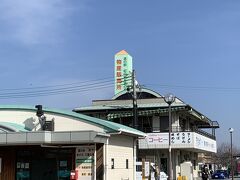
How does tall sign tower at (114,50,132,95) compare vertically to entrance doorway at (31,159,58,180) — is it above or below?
above

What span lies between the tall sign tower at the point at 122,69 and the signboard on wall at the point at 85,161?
→ 28547mm

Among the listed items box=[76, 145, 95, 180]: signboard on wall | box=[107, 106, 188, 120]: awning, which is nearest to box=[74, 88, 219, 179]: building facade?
box=[107, 106, 188, 120]: awning

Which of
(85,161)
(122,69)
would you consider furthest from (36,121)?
(122,69)

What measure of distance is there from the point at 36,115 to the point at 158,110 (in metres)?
20.5

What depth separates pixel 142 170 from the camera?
2923cm

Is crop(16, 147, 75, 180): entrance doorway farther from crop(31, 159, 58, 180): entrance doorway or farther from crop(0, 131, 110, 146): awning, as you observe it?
crop(0, 131, 110, 146): awning

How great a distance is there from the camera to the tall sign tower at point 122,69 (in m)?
51.9

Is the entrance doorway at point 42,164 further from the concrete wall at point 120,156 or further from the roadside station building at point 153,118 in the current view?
the roadside station building at point 153,118

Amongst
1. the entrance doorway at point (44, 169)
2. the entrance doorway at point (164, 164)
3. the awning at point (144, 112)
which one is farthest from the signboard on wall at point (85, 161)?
the entrance doorway at point (164, 164)

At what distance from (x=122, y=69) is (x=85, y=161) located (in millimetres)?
29498

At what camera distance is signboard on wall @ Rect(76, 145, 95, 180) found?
907 inches

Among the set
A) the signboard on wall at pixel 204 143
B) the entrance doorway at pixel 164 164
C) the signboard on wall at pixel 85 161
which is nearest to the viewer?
the signboard on wall at pixel 85 161

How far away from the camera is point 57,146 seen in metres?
23.3

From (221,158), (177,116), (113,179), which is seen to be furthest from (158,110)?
(221,158)
